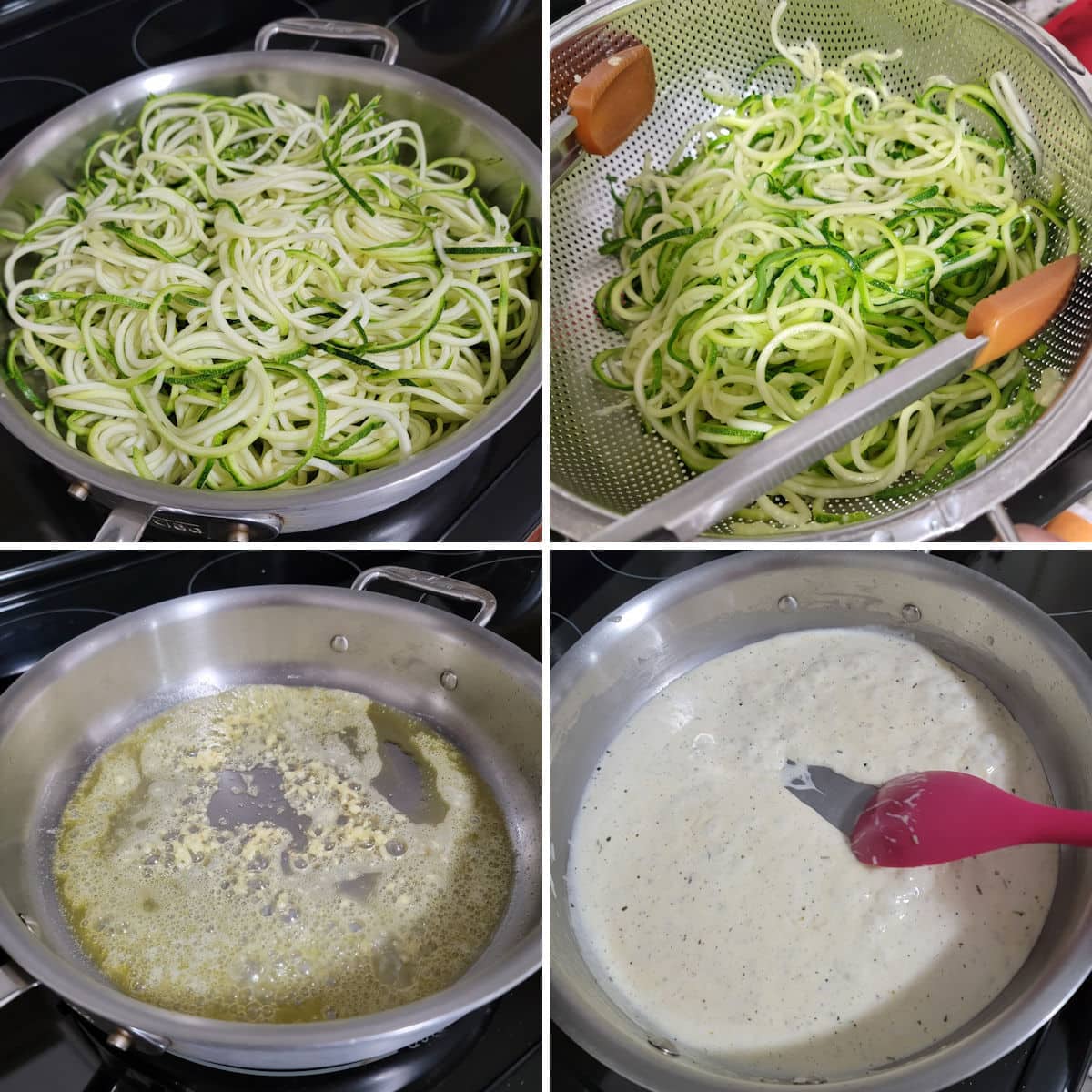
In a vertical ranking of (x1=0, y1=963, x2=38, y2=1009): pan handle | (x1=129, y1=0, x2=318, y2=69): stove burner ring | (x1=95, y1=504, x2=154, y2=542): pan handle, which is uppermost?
(x1=129, y1=0, x2=318, y2=69): stove burner ring

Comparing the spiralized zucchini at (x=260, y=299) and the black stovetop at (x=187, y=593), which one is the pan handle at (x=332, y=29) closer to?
the spiralized zucchini at (x=260, y=299)

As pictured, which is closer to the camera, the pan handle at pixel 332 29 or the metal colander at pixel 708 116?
the metal colander at pixel 708 116

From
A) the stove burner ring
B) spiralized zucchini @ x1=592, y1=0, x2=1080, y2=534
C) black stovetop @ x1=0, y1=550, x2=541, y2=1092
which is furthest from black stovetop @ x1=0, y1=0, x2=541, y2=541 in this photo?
black stovetop @ x1=0, y1=550, x2=541, y2=1092

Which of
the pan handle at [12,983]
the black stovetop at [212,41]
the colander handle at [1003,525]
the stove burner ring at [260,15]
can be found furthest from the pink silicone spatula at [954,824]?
the stove burner ring at [260,15]

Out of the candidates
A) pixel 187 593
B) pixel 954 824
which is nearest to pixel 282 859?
pixel 187 593

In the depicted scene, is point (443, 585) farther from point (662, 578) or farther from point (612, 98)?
point (612, 98)

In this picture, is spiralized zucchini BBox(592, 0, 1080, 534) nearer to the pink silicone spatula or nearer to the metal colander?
the metal colander
